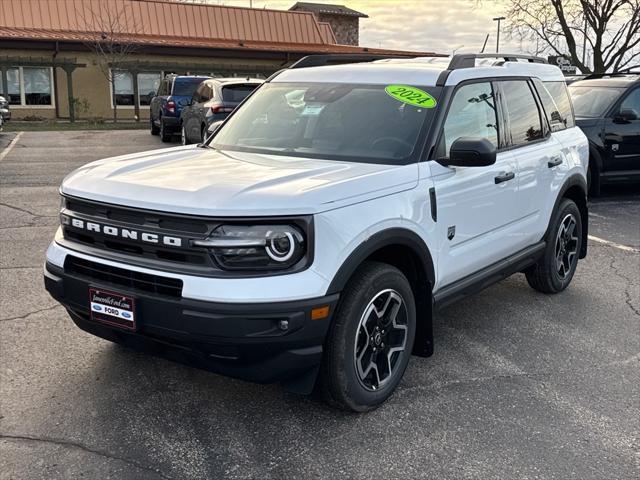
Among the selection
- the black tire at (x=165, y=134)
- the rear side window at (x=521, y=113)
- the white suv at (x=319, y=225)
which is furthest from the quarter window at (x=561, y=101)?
the black tire at (x=165, y=134)

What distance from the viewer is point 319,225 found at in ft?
10.1

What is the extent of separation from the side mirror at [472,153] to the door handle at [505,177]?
1.97 ft

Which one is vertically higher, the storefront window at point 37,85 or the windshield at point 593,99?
the storefront window at point 37,85

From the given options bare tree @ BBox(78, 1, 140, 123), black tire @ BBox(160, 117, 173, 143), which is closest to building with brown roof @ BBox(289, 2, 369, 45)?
bare tree @ BBox(78, 1, 140, 123)

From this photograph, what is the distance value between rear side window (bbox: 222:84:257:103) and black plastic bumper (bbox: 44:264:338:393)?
32.1 ft

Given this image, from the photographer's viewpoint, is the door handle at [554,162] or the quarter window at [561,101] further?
the quarter window at [561,101]

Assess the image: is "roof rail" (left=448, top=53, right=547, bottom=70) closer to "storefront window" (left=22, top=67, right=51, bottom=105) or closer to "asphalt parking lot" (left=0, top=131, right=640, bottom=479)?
"asphalt parking lot" (left=0, top=131, right=640, bottom=479)

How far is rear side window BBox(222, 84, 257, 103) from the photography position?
498 inches

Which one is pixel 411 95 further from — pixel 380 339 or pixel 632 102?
pixel 632 102

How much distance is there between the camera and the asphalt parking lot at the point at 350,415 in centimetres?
312

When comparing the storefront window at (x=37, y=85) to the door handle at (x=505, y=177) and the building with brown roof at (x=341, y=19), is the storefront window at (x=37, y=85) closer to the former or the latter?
the door handle at (x=505, y=177)

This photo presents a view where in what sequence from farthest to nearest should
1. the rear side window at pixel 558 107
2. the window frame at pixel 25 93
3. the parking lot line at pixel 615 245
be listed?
the window frame at pixel 25 93 → the parking lot line at pixel 615 245 → the rear side window at pixel 558 107

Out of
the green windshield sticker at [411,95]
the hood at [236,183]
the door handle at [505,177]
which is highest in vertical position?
the green windshield sticker at [411,95]

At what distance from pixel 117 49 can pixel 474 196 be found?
28.0m
